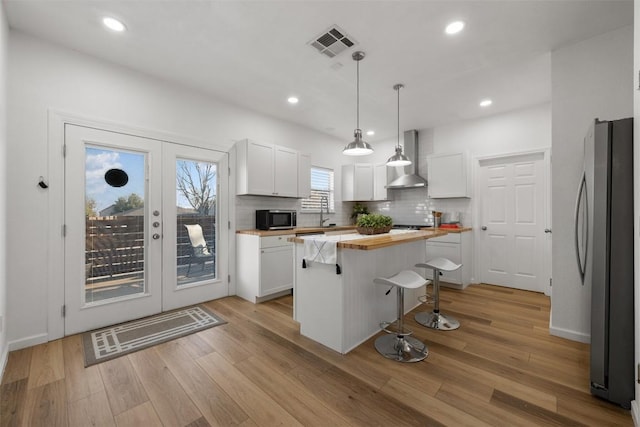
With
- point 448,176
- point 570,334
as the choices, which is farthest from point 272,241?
point 570,334

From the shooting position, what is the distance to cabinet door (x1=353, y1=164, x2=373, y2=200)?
5.73 meters

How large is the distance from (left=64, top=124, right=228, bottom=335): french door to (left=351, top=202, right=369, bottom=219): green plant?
307 centimetres

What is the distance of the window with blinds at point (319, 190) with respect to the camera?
524 centimetres

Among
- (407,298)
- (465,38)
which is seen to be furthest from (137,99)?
(407,298)

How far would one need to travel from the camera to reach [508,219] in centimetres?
437

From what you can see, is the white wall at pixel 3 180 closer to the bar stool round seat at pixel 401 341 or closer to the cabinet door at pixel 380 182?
the bar stool round seat at pixel 401 341

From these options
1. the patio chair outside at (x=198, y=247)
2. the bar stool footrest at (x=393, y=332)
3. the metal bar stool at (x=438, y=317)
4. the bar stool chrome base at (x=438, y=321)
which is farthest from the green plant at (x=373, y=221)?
the patio chair outside at (x=198, y=247)

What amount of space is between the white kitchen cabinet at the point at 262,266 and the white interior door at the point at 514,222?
10.6 feet

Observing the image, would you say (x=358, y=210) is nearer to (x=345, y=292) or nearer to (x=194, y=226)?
(x=194, y=226)

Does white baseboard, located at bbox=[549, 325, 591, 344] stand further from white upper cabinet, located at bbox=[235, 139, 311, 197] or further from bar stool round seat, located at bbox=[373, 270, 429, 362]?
white upper cabinet, located at bbox=[235, 139, 311, 197]

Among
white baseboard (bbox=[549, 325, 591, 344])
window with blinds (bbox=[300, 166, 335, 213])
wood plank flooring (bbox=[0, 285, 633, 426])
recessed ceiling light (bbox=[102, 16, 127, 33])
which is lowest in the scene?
wood plank flooring (bbox=[0, 285, 633, 426])

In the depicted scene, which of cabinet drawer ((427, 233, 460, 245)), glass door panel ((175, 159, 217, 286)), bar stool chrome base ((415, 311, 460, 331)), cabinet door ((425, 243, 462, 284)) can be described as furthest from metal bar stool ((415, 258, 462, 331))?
glass door panel ((175, 159, 217, 286))

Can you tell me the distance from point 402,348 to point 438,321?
782mm

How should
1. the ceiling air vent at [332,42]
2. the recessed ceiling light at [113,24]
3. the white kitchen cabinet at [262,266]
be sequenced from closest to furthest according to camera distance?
the recessed ceiling light at [113,24], the ceiling air vent at [332,42], the white kitchen cabinet at [262,266]
